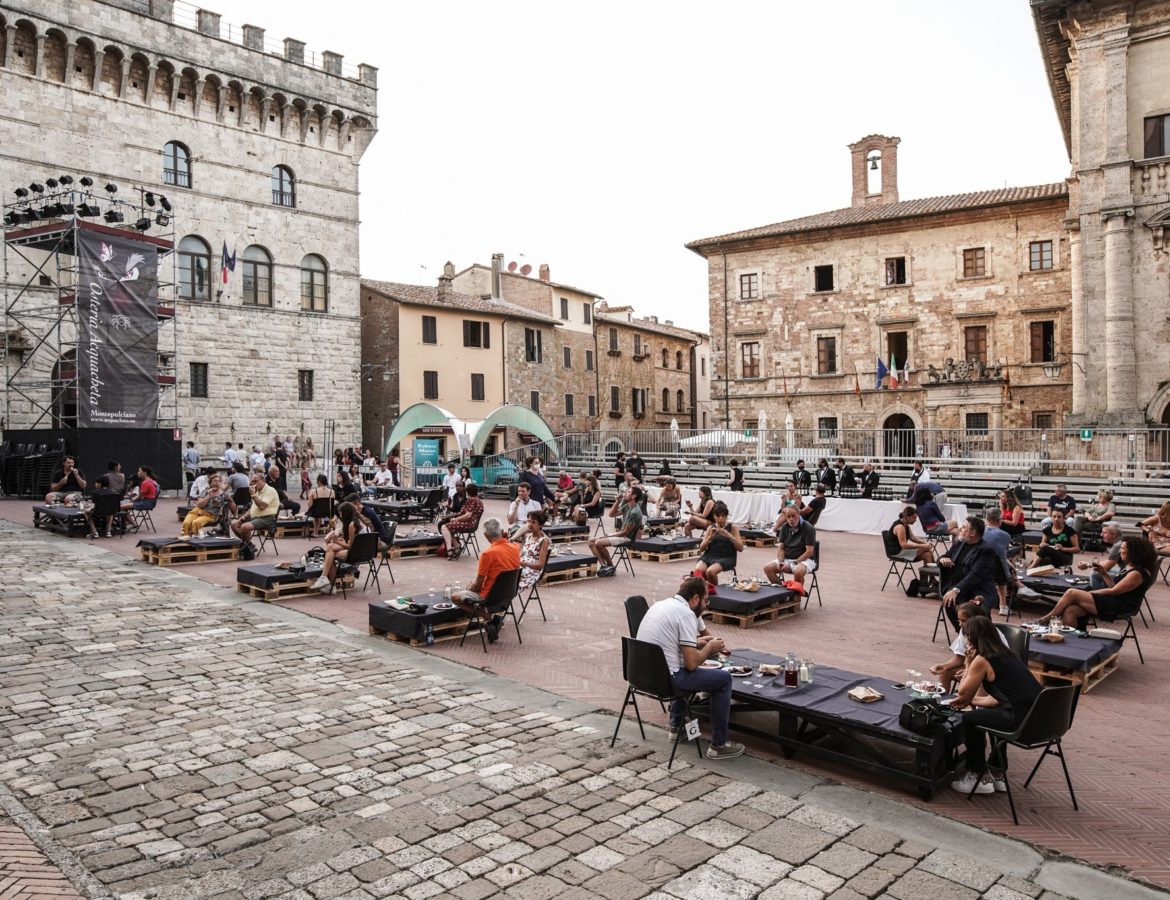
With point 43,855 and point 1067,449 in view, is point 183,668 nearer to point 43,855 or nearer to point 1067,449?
point 43,855

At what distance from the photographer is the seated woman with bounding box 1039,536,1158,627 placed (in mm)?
8758

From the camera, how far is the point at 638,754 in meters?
6.18

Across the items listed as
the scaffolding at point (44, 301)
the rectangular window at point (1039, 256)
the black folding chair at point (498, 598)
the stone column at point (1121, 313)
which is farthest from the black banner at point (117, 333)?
the rectangular window at point (1039, 256)

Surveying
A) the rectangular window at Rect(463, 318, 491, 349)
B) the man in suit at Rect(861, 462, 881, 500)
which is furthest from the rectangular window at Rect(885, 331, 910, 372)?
the rectangular window at Rect(463, 318, 491, 349)

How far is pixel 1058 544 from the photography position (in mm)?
12555

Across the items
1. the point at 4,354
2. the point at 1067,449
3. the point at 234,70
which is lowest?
the point at 1067,449

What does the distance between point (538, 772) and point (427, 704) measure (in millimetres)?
1804

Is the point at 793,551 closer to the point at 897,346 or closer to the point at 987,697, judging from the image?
the point at 987,697

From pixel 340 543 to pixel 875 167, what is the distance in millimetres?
37414

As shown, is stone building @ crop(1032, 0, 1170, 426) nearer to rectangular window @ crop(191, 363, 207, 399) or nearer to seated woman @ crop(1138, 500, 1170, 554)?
seated woman @ crop(1138, 500, 1170, 554)

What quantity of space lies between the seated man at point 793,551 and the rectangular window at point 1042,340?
27.8 metres

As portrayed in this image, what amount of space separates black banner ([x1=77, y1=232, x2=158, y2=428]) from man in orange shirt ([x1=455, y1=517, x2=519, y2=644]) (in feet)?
64.3

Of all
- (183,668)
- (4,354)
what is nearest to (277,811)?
(183,668)

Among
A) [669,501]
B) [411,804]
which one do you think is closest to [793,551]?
[411,804]
